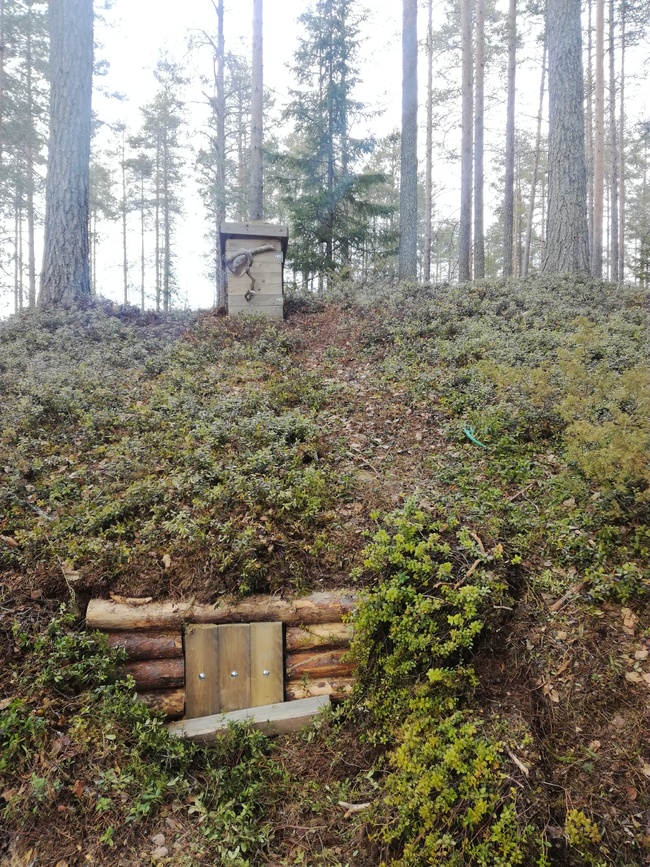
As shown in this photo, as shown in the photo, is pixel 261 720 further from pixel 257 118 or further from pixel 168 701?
pixel 257 118

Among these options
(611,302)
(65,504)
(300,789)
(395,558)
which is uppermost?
(611,302)

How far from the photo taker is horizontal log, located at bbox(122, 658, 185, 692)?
293 centimetres

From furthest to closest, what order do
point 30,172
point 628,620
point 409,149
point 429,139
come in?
point 429,139 → point 30,172 → point 409,149 → point 628,620

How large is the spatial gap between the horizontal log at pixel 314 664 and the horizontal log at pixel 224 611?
7.9 inches

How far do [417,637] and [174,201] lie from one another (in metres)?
27.0

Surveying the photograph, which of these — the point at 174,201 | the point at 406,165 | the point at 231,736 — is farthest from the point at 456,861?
the point at 174,201

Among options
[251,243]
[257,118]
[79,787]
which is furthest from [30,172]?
[79,787]

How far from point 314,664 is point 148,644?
102cm

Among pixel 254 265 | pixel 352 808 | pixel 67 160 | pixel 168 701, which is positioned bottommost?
pixel 352 808

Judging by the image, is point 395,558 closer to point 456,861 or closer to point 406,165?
point 456,861

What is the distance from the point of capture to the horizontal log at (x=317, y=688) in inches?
120

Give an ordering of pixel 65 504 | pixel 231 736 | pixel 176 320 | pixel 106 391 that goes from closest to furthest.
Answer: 1. pixel 231 736
2. pixel 65 504
3. pixel 106 391
4. pixel 176 320

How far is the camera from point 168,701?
296cm

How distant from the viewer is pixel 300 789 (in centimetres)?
259
